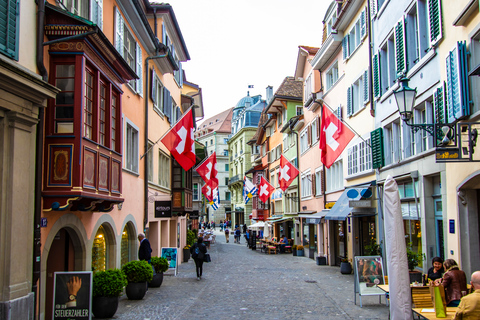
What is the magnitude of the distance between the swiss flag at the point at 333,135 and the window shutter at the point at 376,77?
217cm

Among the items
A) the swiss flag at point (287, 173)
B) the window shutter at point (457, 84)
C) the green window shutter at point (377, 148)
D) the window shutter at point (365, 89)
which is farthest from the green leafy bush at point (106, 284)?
the swiss flag at point (287, 173)

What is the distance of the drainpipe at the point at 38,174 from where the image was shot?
27.9ft

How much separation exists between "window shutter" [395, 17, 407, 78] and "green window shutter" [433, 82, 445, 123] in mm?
2537

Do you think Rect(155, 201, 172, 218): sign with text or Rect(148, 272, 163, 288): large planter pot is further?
Rect(155, 201, 172, 218): sign with text

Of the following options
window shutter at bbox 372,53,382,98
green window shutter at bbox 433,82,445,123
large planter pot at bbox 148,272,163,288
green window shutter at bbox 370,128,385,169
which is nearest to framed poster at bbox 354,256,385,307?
A: green window shutter at bbox 433,82,445,123

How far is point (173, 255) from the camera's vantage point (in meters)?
18.7

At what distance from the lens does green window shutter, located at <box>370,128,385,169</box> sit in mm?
17234

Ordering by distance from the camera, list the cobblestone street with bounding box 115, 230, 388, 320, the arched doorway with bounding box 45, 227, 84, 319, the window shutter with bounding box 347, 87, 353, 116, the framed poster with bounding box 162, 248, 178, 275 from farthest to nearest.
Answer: the window shutter with bounding box 347, 87, 353, 116, the framed poster with bounding box 162, 248, 178, 275, the cobblestone street with bounding box 115, 230, 388, 320, the arched doorway with bounding box 45, 227, 84, 319

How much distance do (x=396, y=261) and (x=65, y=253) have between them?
24.2 ft

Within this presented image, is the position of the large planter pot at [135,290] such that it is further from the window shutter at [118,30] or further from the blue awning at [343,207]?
the blue awning at [343,207]

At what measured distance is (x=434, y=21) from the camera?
1219cm

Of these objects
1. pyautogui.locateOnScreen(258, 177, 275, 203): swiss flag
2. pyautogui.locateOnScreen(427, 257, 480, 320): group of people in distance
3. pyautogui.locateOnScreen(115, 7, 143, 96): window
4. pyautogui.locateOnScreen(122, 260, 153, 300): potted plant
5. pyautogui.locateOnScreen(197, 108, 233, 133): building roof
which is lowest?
pyautogui.locateOnScreen(122, 260, 153, 300): potted plant

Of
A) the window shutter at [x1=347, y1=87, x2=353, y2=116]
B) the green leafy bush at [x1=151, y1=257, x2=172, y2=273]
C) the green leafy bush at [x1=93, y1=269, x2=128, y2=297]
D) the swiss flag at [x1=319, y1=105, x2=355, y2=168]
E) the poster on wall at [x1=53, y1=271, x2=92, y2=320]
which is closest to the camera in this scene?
the poster on wall at [x1=53, y1=271, x2=92, y2=320]

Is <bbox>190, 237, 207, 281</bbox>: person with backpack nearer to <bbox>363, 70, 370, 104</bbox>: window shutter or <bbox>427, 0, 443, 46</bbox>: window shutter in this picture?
<bbox>363, 70, 370, 104</bbox>: window shutter
